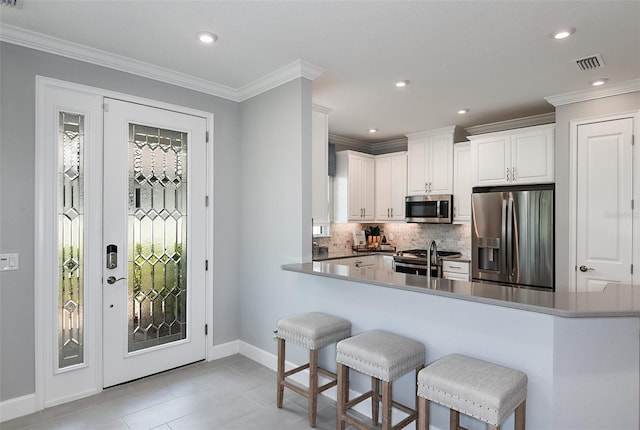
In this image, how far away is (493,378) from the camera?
1766 millimetres

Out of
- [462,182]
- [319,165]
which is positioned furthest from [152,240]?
[462,182]

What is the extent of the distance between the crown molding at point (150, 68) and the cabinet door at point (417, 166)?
2628 millimetres

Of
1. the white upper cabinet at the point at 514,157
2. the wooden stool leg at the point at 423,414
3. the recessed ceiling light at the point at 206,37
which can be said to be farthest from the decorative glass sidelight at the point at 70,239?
the white upper cabinet at the point at 514,157

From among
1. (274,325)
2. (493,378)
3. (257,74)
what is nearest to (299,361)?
(274,325)

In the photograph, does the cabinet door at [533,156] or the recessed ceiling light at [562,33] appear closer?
the recessed ceiling light at [562,33]

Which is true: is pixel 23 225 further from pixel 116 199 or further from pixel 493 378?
pixel 493 378

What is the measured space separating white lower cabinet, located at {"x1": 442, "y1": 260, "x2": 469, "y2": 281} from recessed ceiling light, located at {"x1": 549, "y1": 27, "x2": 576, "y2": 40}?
2.85m

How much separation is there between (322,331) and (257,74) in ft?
7.41

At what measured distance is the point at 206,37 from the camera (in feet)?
8.55

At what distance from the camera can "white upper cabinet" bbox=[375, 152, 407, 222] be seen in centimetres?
559

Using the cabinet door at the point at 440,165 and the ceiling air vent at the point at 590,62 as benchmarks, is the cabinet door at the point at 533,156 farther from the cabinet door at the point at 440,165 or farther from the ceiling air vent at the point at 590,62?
the ceiling air vent at the point at 590,62

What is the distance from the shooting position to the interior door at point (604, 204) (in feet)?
11.0

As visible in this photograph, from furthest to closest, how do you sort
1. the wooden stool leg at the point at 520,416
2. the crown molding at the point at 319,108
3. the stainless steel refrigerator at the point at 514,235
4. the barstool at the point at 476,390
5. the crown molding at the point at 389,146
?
the crown molding at the point at 389,146 → the stainless steel refrigerator at the point at 514,235 → the crown molding at the point at 319,108 → the wooden stool leg at the point at 520,416 → the barstool at the point at 476,390

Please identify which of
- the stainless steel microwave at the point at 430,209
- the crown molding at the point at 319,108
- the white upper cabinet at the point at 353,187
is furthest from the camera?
the white upper cabinet at the point at 353,187
